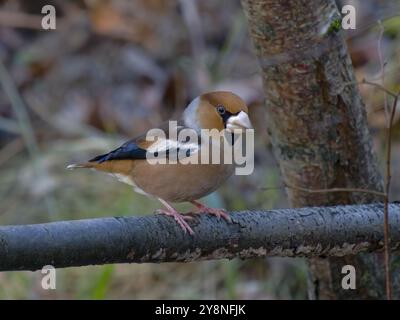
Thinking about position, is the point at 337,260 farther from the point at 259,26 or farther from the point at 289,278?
the point at 289,278

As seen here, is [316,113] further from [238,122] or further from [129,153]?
[129,153]

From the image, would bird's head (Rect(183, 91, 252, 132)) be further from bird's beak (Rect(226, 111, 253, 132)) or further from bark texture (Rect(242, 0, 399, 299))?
bark texture (Rect(242, 0, 399, 299))

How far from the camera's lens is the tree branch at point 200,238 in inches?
84.0

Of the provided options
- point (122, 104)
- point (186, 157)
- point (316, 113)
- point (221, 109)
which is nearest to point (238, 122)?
point (221, 109)

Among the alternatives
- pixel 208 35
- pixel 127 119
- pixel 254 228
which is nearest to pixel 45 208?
pixel 127 119

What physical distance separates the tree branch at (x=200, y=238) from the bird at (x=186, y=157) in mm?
139

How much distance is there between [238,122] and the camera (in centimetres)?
274

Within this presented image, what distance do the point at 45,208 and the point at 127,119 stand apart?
3.41 ft

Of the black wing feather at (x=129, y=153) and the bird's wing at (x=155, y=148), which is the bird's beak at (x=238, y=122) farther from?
the black wing feather at (x=129, y=153)

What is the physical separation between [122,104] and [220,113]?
9.71 ft

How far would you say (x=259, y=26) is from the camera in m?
2.90

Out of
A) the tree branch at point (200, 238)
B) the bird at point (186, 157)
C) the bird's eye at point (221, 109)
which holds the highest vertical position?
the bird's eye at point (221, 109)

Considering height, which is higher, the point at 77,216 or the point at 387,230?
the point at 77,216

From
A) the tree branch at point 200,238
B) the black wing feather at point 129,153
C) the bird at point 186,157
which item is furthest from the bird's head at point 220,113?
the tree branch at point 200,238
